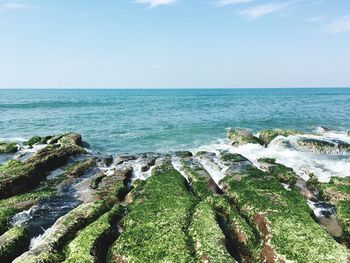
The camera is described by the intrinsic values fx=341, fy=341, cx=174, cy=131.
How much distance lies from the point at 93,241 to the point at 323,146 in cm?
3439

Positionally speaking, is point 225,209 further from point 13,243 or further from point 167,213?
point 13,243

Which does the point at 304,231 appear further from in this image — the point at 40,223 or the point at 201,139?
the point at 201,139

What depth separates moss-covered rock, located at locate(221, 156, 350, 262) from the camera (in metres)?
17.9

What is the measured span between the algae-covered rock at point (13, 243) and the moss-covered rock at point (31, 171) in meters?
8.36

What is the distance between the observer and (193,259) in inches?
679

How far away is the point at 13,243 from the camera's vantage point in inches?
756

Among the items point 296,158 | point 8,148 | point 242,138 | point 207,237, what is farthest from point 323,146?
point 8,148

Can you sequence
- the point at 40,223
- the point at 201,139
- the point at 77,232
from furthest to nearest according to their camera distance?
1. the point at 201,139
2. the point at 40,223
3. the point at 77,232

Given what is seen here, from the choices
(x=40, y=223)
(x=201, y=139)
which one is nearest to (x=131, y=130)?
(x=201, y=139)

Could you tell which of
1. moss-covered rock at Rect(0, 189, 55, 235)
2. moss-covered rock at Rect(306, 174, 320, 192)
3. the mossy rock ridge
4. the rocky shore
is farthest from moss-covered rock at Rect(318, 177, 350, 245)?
moss-covered rock at Rect(0, 189, 55, 235)

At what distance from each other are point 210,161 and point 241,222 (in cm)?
1620

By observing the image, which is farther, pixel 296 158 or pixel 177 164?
pixel 296 158

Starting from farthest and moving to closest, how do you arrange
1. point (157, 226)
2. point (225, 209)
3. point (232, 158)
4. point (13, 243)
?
point (232, 158), point (225, 209), point (157, 226), point (13, 243)

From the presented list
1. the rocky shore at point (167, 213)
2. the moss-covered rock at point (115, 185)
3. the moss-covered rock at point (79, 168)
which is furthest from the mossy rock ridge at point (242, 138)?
the moss-covered rock at point (79, 168)
